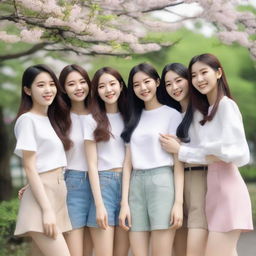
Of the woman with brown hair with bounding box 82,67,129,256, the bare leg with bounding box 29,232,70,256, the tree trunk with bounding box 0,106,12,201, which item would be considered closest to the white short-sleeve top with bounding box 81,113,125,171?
the woman with brown hair with bounding box 82,67,129,256

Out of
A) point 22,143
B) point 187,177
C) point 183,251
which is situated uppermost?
point 22,143

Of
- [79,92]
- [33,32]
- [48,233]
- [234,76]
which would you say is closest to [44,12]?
[33,32]

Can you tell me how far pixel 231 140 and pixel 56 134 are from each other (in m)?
1.24

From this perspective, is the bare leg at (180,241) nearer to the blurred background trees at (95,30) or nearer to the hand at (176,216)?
the hand at (176,216)

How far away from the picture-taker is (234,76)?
50.0 feet

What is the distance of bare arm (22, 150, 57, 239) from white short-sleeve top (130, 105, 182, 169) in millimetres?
725

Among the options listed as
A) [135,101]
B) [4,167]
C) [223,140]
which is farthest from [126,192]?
[4,167]

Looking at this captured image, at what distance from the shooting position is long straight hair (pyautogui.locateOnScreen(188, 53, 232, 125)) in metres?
3.86

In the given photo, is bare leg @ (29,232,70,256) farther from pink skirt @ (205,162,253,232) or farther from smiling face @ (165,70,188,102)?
smiling face @ (165,70,188,102)

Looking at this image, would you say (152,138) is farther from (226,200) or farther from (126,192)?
(226,200)

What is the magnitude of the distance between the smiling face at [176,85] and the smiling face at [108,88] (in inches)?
15.4

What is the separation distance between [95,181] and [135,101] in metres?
0.71

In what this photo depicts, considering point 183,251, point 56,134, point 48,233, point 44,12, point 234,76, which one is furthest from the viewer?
point 234,76

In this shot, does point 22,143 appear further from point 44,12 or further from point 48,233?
point 44,12
